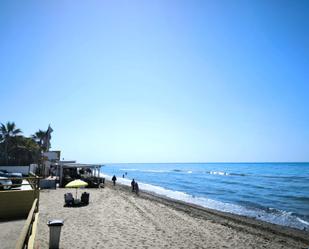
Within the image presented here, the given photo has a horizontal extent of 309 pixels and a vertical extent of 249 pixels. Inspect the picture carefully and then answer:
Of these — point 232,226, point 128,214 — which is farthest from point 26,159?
point 232,226

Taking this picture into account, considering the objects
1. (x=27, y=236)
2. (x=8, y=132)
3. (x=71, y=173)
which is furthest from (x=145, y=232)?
(x=8, y=132)

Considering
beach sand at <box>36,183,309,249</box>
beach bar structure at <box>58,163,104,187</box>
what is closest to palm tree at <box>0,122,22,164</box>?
beach bar structure at <box>58,163,104,187</box>

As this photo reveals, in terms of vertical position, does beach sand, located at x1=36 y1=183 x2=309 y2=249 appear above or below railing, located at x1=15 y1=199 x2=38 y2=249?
below

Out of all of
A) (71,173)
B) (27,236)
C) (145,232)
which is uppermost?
(27,236)

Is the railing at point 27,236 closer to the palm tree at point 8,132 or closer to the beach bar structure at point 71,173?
the beach bar structure at point 71,173

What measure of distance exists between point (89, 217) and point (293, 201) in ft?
82.7

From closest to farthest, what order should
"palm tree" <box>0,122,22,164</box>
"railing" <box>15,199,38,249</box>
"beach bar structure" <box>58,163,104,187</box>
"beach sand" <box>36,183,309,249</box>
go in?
"railing" <box>15,199,38,249</box> < "beach sand" <box>36,183,309,249</box> < "beach bar structure" <box>58,163,104,187</box> < "palm tree" <box>0,122,22,164</box>

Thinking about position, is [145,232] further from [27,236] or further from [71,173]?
[71,173]

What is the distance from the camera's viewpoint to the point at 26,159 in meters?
51.2

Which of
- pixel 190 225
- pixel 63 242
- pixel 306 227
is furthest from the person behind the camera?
pixel 306 227

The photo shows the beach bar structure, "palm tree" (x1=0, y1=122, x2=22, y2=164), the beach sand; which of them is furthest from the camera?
"palm tree" (x1=0, y1=122, x2=22, y2=164)

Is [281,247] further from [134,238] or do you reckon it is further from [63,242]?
[63,242]

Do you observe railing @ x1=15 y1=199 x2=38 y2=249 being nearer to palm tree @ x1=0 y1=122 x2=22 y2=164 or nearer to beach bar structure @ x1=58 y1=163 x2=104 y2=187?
beach bar structure @ x1=58 y1=163 x2=104 y2=187

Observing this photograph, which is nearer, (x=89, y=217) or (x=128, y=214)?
(x=89, y=217)
